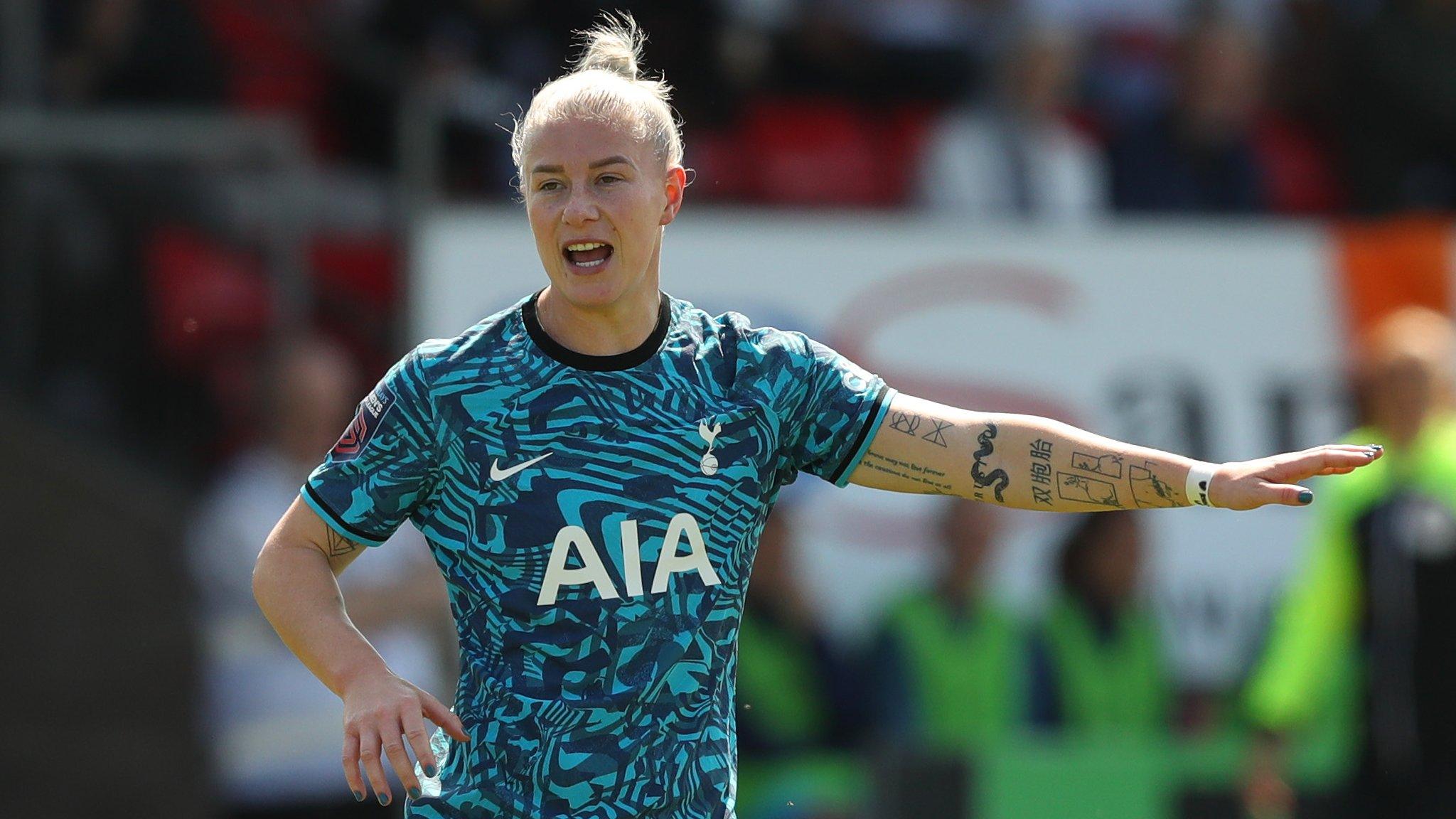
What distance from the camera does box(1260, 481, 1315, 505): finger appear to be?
286cm

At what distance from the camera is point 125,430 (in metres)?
7.20

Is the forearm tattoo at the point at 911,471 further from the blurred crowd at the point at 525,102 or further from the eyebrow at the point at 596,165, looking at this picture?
the blurred crowd at the point at 525,102

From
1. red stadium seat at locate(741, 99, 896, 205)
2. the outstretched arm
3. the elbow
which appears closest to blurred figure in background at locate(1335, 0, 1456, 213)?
red stadium seat at locate(741, 99, 896, 205)

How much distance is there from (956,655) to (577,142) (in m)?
4.77

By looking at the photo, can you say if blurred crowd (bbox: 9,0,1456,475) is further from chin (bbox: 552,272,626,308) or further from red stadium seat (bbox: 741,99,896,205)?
chin (bbox: 552,272,626,308)

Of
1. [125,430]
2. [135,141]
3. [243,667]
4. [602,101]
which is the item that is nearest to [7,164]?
[135,141]

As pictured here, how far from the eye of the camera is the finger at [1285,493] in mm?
2863

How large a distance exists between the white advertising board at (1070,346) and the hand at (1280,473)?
4618 millimetres

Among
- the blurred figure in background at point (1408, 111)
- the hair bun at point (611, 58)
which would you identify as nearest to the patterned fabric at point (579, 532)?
the hair bun at point (611, 58)

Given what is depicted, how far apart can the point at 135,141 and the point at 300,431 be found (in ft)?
4.27

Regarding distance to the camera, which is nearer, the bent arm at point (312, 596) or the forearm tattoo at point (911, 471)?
the bent arm at point (312, 596)

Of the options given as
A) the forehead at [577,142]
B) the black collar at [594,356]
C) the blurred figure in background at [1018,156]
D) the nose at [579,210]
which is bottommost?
the black collar at [594,356]

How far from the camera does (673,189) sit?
3.27 meters

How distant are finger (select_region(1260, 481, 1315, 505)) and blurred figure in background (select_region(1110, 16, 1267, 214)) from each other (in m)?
6.42
